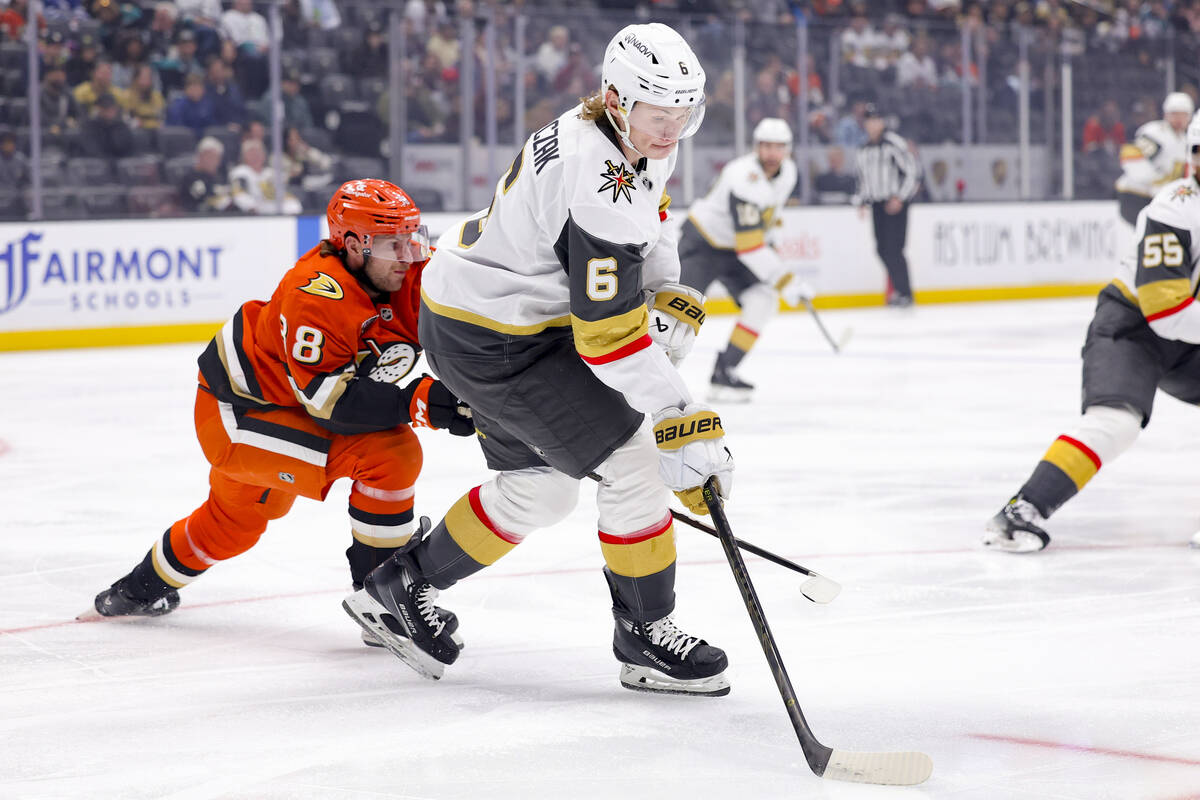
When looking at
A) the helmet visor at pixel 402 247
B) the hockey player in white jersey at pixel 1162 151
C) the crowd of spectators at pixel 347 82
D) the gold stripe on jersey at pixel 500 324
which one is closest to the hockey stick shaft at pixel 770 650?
the gold stripe on jersey at pixel 500 324

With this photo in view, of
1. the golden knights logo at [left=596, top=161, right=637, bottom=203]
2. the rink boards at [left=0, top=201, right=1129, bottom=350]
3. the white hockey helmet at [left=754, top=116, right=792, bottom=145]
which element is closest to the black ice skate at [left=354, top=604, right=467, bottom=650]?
the golden knights logo at [left=596, top=161, right=637, bottom=203]

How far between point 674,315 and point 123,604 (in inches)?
52.3

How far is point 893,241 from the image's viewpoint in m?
10.8

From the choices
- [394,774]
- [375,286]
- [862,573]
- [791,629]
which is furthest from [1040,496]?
[394,774]

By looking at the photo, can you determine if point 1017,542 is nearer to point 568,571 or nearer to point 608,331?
point 568,571

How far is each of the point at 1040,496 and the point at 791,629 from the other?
3.24ft

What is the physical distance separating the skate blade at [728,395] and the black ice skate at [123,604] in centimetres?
369

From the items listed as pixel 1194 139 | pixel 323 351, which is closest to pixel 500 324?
pixel 323 351

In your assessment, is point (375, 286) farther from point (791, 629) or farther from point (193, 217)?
point (193, 217)

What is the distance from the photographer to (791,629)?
2.92m

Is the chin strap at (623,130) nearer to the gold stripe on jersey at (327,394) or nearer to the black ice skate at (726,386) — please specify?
the gold stripe on jersey at (327,394)

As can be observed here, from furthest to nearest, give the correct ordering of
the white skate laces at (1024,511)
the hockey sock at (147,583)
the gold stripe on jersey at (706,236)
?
the gold stripe on jersey at (706,236)
the white skate laces at (1024,511)
the hockey sock at (147,583)

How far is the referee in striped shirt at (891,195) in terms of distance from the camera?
1067 centimetres

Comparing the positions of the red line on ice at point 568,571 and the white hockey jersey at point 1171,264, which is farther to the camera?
the white hockey jersey at point 1171,264
